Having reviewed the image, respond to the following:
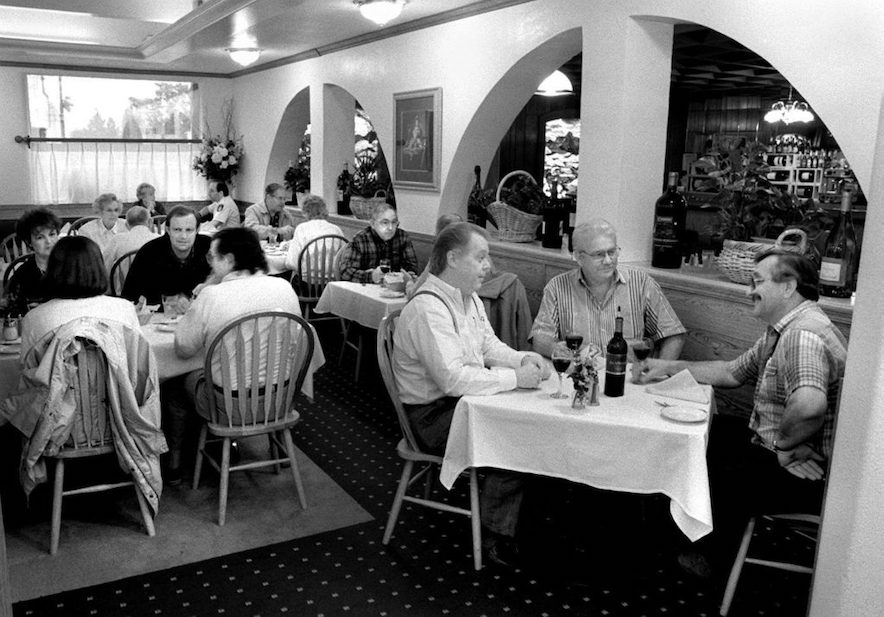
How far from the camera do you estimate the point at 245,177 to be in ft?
32.6

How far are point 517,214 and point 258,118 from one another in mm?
5369

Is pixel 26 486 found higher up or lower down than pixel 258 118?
lower down

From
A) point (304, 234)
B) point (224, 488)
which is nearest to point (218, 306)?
point (224, 488)

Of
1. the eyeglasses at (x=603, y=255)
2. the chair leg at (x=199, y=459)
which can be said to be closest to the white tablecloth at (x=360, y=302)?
the chair leg at (x=199, y=459)

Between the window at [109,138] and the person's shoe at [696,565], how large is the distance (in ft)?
28.6

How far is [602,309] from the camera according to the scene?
11.6 feet

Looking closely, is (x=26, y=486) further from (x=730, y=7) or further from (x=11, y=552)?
(x=730, y=7)

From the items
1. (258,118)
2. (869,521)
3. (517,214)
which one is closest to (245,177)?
(258,118)

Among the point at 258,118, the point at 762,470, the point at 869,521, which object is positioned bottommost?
the point at 762,470

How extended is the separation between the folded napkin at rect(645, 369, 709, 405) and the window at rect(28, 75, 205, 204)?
8.58 m

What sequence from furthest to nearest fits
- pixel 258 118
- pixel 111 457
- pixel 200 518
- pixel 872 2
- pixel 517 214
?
pixel 258 118, pixel 517 214, pixel 111 457, pixel 200 518, pixel 872 2

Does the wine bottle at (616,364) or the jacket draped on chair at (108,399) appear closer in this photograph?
the wine bottle at (616,364)

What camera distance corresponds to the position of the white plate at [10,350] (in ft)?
10.5

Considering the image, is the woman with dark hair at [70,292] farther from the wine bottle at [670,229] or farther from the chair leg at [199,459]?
the wine bottle at [670,229]
